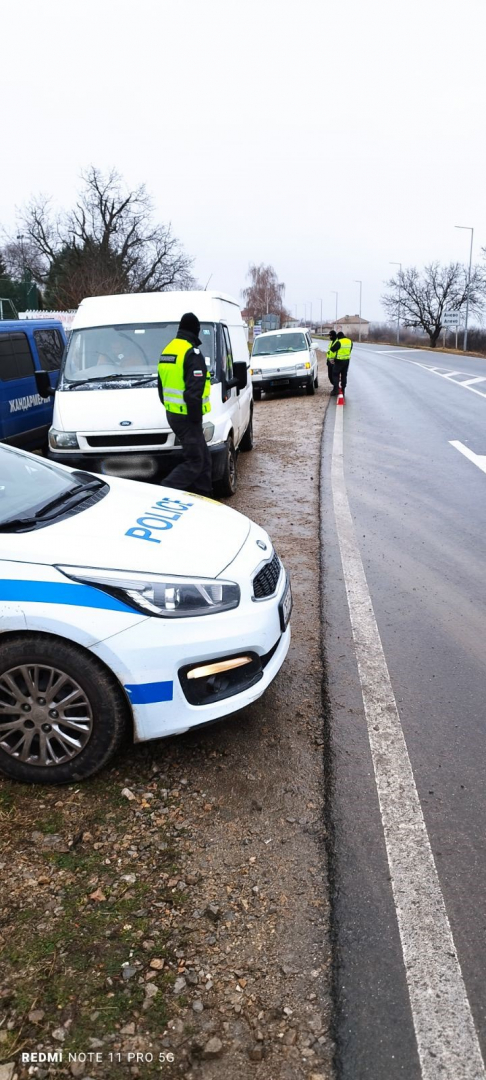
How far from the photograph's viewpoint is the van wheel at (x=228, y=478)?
8153 millimetres

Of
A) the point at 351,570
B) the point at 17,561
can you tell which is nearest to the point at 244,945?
the point at 17,561

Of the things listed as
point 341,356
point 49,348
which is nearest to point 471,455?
point 49,348

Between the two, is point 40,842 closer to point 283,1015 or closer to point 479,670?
point 283,1015

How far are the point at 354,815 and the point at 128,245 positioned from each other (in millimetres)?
60098

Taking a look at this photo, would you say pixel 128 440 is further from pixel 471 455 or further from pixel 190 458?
pixel 471 455

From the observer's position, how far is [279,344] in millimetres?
20984

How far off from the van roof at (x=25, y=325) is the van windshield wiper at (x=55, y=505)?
6.49 meters

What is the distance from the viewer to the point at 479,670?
166 inches

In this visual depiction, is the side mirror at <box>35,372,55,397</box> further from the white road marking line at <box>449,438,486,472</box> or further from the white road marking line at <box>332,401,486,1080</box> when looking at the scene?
the white road marking line at <box>449,438,486,472</box>

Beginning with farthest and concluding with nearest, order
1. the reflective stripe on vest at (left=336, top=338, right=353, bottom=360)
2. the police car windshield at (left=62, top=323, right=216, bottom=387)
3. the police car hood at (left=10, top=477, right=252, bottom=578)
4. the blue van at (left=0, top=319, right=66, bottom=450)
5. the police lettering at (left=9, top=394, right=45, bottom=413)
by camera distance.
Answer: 1. the reflective stripe on vest at (left=336, top=338, right=353, bottom=360)
2. the police lettering at (left=9, top=394, right=45, bottom=413)
3. the blue van at (left=0, top=319, right=66, bottom=450)
4. the police car windshield at (left=62, top=323, right=216, bottom=387)
5. the police car hood at (left=10, top=477, right=252, bottom=578)

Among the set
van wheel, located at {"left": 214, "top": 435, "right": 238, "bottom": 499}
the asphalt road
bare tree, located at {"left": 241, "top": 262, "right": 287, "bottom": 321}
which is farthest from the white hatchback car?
bare tree, located at {"left": 241, "top": 262, "right": 287, "bottom": 321}

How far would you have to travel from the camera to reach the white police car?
309 cm

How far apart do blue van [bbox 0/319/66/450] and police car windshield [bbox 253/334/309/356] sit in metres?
10.3

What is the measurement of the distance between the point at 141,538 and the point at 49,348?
8622 mm
